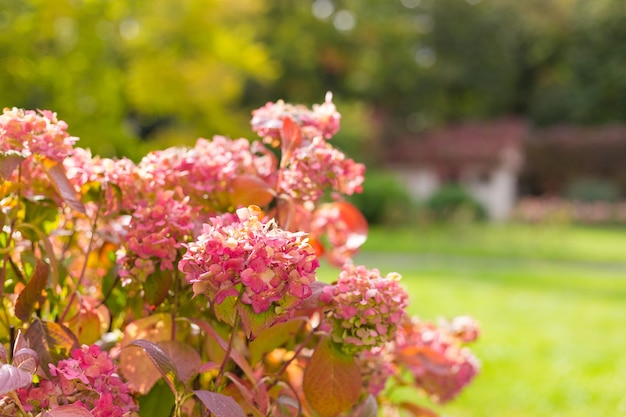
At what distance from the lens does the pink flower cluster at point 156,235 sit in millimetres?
1071

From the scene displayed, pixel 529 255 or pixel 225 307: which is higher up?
pixel 529 255

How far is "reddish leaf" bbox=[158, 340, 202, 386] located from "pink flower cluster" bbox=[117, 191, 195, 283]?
0.11m

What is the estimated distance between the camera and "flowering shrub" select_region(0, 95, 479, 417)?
85cm

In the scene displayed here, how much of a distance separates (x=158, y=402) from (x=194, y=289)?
1.20 ft

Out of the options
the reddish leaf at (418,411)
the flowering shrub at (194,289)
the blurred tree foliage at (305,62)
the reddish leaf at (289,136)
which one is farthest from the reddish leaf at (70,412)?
the blurred tree foliage at (305,62)

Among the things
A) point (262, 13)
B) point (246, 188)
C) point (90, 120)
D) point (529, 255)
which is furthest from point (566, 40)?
point (246, 188)

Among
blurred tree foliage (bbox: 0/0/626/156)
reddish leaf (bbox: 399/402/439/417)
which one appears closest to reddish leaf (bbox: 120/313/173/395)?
reddish leaf (bbox: 399/402/439/417)

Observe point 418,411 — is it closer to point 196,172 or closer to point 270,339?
point 270,339

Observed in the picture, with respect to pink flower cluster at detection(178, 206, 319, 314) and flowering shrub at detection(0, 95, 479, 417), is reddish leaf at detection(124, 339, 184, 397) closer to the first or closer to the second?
flowering shrub at detection(0, 95, 479, 417)

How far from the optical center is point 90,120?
1253cm

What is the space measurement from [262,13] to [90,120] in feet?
38.0

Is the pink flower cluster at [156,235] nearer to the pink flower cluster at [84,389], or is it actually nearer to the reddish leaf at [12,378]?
the pink flower cluster at [84,389]

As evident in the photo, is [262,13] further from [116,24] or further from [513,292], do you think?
[513,292]

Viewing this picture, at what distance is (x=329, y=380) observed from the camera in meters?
1.04
